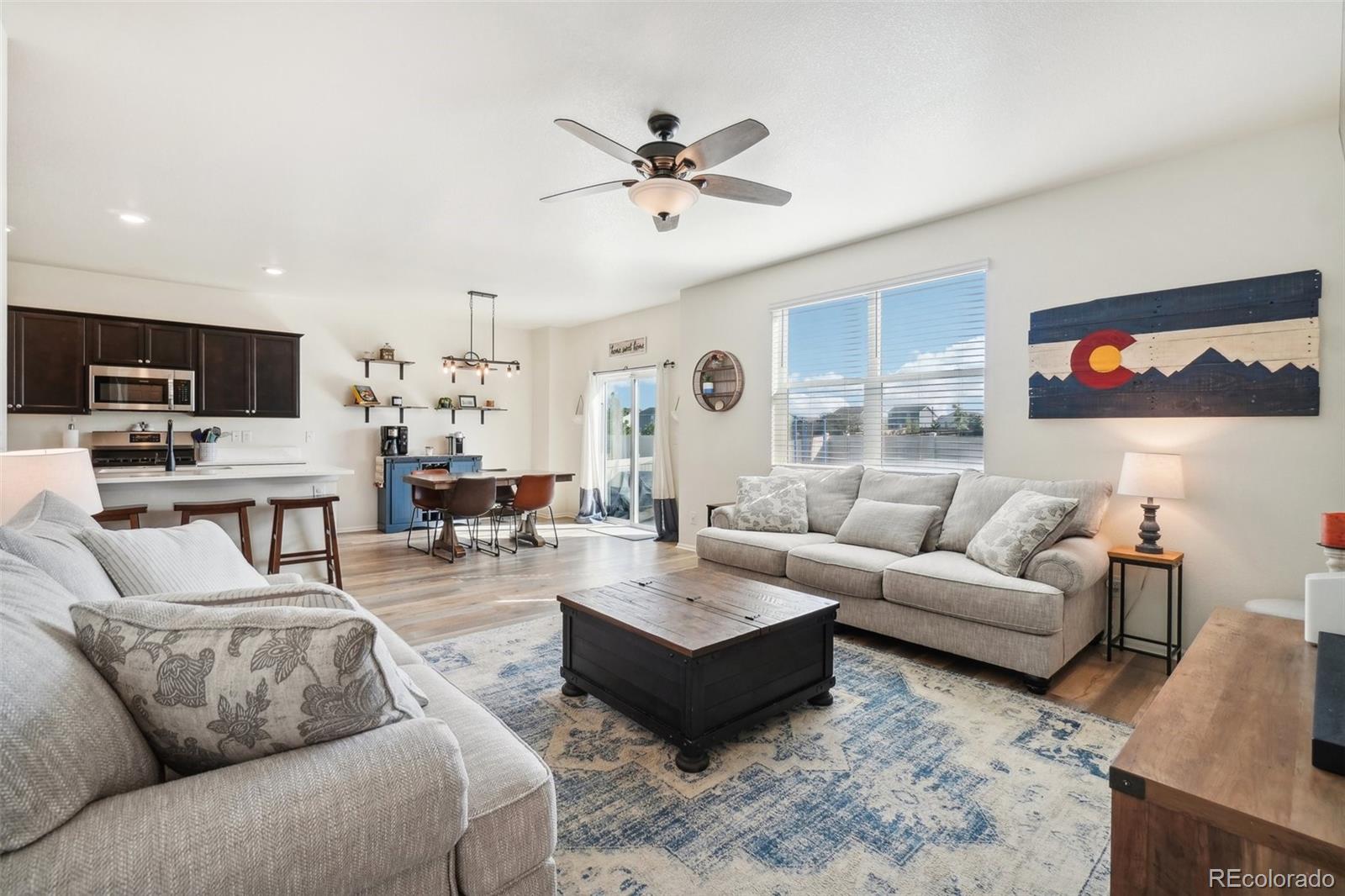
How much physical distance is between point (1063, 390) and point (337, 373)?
7164mm

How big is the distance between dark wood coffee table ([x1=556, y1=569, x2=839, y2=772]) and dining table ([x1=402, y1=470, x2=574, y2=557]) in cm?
325

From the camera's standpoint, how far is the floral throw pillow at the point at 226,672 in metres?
0.98

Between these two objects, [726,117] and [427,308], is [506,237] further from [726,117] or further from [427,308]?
[427,308]

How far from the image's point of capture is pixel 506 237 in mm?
4594

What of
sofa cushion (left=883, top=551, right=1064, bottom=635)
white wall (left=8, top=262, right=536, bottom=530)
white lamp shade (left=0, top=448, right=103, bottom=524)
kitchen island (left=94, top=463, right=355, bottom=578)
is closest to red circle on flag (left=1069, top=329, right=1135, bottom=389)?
sofa cushion (left=883, top=551, right=1064, bottom=635)

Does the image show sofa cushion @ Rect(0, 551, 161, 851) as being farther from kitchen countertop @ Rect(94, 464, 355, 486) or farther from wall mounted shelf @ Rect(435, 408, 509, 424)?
wall mounted shelf @ Rect(435, 408, 509, 424)

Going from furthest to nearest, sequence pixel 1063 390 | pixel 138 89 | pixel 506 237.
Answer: pixel 506 237 < pixel 1063 390 < pixel 138 89

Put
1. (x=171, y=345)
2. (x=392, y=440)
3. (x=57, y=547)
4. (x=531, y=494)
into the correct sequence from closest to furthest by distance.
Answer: (x=57, y=547), (x=171, y=345), (x=531, y=494), (x=392, y=440)

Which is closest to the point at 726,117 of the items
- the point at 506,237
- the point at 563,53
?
the point at 563,53

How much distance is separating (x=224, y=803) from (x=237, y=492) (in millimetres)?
4166

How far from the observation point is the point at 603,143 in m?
2.40

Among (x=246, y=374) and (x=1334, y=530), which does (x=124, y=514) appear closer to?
(x=246, y=374)

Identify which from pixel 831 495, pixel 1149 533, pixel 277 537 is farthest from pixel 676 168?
pixel 277 537

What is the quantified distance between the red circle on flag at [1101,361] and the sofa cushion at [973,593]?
1276 mm
